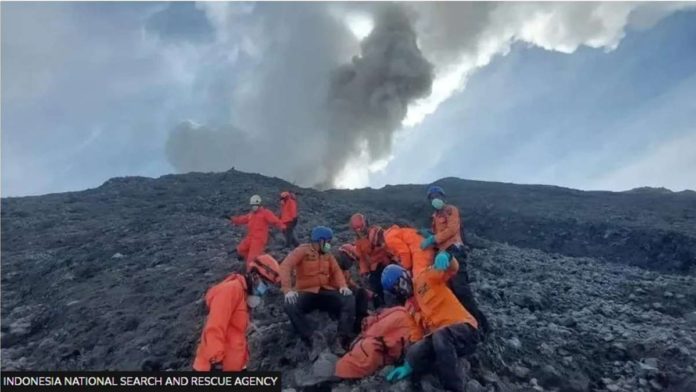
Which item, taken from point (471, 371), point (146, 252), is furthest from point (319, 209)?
point (471, 371)

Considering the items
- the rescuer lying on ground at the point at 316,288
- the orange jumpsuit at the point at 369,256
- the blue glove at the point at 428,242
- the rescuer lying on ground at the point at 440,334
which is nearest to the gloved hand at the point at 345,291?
the rescuer lying on ground at the point at 316,288

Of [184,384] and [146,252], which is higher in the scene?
[146,252]

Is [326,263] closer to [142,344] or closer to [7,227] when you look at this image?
[142,344]

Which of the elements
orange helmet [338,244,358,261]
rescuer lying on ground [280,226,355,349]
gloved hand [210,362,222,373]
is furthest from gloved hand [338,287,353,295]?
gloved hand [210,362,222,373]

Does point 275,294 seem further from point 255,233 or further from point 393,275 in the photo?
point 393,275

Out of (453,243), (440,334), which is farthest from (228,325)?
(453,243)

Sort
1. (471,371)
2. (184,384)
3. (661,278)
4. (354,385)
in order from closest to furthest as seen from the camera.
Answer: (184,384), (354,385), (471,371), (661,278)

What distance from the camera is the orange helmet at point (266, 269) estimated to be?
8242mm

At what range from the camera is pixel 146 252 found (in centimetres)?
1555

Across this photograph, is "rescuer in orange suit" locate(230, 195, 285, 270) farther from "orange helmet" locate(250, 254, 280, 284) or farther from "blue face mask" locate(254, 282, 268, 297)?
"blue face mask" locate(254, 282, 268, 297)

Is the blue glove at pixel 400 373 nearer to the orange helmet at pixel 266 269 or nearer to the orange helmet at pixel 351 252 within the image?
the orange helmet at pixel 266 269

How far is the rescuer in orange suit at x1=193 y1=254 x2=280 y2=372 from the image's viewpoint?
23.2ft

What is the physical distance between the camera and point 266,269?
8352 mm

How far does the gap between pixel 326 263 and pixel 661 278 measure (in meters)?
10.1
